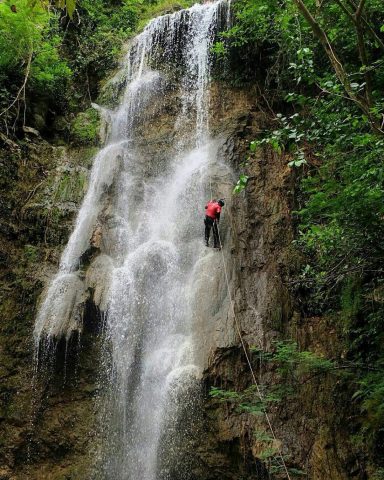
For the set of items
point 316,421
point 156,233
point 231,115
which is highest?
point 231,115

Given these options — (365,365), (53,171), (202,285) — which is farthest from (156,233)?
(365,365)

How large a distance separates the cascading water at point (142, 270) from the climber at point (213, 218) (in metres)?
0.32

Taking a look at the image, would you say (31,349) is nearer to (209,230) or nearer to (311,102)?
Result: (209,230)

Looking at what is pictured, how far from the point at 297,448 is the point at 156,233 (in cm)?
567

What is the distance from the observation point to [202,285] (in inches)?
345

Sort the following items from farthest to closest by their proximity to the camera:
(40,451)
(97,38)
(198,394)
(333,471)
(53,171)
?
(97,38) < (53,171) < (40,451) < (198,394) < (333,471)

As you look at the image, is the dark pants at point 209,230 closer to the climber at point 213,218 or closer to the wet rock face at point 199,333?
the climber at point 213,218

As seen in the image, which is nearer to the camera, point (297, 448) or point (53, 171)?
point (297, 448)

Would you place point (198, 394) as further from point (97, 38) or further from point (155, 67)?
point (97, 38)

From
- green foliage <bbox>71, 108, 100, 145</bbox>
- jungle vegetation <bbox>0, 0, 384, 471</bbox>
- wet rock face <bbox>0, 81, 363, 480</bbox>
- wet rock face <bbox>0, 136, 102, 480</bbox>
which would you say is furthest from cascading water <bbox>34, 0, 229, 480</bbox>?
jungle vegetation <bbox>0, 0, 384, 471</bbox>

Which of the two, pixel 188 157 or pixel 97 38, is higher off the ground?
pixel 97 38

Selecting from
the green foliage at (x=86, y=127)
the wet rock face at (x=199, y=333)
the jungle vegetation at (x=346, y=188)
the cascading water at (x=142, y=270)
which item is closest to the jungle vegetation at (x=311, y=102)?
the jungle vegetation at (x=346, y=188)

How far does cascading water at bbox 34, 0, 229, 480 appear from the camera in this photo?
7.61m

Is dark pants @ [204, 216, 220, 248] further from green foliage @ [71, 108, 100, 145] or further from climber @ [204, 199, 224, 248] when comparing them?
green foliage @ [71, 108, 100, 145]
